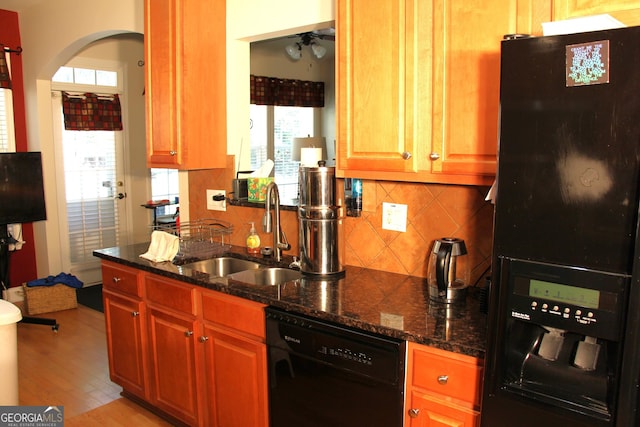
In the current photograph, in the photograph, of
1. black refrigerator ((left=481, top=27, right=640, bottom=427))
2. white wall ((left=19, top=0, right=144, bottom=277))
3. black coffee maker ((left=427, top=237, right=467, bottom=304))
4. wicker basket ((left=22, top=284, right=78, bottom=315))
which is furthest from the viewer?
wicker basket ((left=22, top=284, right=78, bottom=315))

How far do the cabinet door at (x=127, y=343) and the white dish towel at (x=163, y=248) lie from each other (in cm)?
26

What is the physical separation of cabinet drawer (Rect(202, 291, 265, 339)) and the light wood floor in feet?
2.97

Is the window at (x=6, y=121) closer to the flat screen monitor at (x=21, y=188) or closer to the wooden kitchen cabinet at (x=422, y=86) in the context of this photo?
the flat screen monitor at (x=21, y=188)

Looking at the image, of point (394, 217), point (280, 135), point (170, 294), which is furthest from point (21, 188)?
point (394, 217)

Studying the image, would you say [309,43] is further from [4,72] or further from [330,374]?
[330,374]

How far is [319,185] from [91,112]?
13.0 ft

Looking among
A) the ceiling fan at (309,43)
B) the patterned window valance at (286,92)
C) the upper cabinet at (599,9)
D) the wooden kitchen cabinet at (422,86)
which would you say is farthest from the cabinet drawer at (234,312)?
the ceiling fan at (309,43)

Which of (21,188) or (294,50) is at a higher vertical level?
(294,50)

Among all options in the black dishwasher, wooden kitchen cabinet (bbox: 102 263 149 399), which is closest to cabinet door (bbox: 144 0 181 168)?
wooden kitchen cabinet (bbox: 102 263 149 399)

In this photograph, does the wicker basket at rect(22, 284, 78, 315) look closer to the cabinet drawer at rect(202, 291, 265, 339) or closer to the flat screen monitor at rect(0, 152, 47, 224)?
the flat screen monitor at rect(0, 152, 47, 224)

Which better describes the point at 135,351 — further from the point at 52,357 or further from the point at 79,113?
the point at 79,113

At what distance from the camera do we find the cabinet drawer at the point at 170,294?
261cm

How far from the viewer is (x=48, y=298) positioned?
16.1 feet

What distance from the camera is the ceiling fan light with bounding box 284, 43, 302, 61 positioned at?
20.7ft
